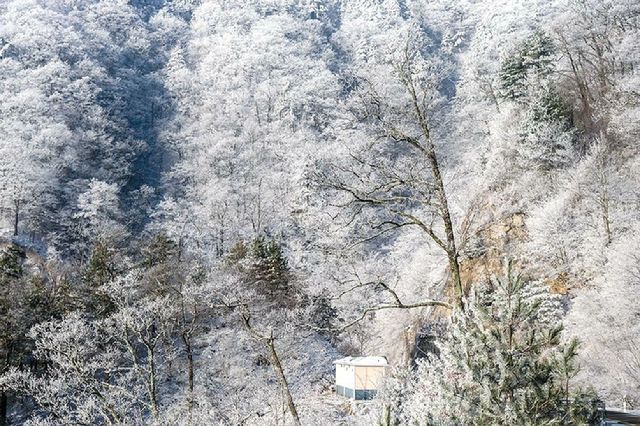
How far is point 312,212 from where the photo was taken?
192 feet

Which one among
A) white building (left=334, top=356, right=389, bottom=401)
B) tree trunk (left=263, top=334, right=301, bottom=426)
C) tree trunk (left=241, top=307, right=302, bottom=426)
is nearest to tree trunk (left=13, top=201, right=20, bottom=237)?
tree trunk (left=241, top=307, right=302, bottom=426)

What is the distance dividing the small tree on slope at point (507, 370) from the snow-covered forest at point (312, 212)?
0.07 ft

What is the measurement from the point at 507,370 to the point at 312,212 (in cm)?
5406

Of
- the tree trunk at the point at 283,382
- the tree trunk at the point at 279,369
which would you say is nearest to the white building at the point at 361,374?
the tree trunk at the point at 279,369

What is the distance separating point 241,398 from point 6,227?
37612 millimetres

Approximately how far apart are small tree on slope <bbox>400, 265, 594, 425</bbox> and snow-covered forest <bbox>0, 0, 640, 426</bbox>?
0.07 ft

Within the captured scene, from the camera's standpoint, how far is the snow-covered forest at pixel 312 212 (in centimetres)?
553

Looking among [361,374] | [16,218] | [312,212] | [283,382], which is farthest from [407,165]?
[16,218]

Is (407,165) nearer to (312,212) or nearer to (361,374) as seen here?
(361,374)

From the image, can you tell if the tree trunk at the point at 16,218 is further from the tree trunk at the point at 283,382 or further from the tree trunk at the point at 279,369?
the tree trunk at the point at 283,382

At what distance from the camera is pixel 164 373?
33094mm

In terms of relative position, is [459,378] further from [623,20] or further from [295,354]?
[623,20]

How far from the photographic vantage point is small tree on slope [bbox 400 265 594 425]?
Result: 4.40m

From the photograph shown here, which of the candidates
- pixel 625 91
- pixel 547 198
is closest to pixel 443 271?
pixel 547 198
